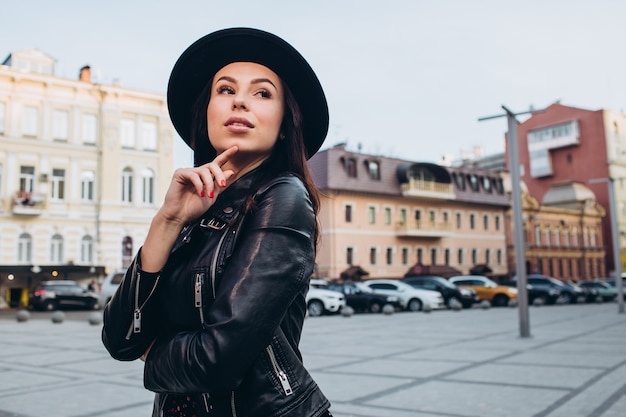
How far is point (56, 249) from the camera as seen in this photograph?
36969mm

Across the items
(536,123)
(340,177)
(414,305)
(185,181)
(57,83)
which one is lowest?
(414,305)

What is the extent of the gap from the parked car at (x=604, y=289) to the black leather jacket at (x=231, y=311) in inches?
1748

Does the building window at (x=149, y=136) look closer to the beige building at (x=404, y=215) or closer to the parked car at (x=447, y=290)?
the beige building at (x=404, y=215)

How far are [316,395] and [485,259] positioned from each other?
190ft

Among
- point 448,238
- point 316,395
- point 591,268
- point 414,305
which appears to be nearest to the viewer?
point 316,395

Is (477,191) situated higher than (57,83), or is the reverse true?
(57,83)

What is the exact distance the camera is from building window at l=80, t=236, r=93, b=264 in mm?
37781

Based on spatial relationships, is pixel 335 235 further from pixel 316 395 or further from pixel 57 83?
pixel 316 395

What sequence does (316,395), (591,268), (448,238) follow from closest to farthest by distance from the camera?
(316,395), (448,238), (591,268)

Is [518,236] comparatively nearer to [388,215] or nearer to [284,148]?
[284,148]

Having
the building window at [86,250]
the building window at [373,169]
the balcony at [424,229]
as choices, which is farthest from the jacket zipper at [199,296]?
the balcony at [424,229]

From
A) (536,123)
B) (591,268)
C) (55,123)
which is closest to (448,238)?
(591,268)

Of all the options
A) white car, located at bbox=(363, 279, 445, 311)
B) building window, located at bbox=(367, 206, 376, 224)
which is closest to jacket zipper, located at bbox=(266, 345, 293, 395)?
white car, located at bbox=(363, 279, 445, 311)

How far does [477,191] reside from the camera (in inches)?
2253
